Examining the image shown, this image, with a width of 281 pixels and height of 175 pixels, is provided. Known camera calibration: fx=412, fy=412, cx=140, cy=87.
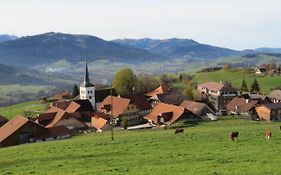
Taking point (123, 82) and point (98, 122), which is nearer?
point (98, 122)

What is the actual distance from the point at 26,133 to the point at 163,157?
4243cm

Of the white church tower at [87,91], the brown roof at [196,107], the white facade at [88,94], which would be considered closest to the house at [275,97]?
the brown roof at [196,107]

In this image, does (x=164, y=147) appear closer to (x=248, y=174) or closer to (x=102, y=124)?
(x=248, y=174)

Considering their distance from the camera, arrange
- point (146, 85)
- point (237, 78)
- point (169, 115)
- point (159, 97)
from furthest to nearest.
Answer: point (237, 78)
point (146, 85)
point (159, 97)
point (169, 115)

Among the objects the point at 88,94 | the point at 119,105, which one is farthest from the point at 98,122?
the point at 88,94

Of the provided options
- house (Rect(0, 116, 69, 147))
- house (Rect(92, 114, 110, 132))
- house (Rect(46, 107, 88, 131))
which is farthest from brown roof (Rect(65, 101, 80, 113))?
house (Rect(0, 116, 69, 147))

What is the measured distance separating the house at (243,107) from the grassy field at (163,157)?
55595 mm

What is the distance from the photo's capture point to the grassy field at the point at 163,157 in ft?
80.2

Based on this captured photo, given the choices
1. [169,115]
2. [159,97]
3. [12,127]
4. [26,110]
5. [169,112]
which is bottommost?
[26,110]

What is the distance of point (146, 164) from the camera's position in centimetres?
2695

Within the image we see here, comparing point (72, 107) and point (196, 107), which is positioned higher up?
point (196, 107)

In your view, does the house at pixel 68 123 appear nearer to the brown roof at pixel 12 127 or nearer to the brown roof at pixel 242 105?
the brown roof at pixel 12 127

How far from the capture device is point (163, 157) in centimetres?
2927

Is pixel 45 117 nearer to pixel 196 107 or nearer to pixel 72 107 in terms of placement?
pixel 72 107
